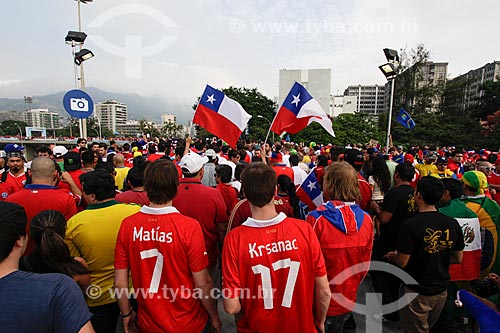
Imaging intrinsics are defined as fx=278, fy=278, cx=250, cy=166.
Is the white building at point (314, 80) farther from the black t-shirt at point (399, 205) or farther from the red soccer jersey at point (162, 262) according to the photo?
the red soccer jersey at point (162, 262)

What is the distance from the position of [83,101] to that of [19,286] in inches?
315

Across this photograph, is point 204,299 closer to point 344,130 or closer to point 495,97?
point 344,130

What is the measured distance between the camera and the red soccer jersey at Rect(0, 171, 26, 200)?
3.83 m

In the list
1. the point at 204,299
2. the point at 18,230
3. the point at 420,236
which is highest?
the point at 18,230

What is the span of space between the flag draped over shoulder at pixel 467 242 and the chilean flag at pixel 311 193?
1.42 m

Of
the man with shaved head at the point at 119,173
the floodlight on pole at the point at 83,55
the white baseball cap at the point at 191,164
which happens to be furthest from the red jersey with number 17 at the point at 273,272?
the floodlight on pole at the point at 83,55

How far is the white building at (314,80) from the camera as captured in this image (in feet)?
204

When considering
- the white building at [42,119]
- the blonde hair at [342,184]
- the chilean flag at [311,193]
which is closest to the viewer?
the blonde hair at [342,184]

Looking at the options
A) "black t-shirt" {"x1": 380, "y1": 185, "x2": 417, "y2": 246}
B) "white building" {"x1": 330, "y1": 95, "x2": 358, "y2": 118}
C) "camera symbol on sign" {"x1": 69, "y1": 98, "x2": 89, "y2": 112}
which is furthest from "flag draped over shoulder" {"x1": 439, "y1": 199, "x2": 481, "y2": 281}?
"white building" {"x1": 330, "y1": 95, "x2": 358, "y2": 118}

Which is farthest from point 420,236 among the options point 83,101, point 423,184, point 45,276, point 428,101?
point 428,101

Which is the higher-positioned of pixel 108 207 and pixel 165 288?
pixel 108 207

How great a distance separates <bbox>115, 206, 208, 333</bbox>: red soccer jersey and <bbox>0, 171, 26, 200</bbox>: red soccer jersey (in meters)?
3.09

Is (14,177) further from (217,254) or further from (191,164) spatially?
(217,254)

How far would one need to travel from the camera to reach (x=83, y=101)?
784 cm
